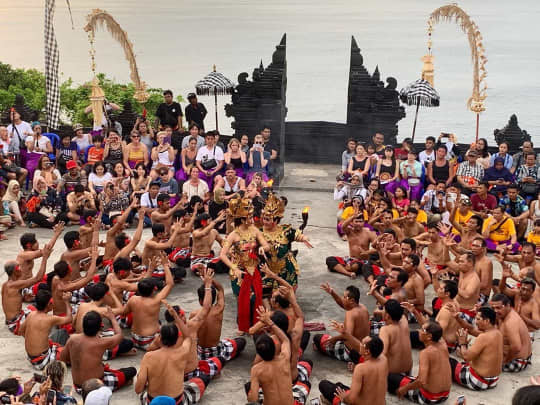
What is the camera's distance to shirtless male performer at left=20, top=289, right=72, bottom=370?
7582 millimetres

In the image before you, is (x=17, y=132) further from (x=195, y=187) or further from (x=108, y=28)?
(x=195, y=187)

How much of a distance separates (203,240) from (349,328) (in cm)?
333

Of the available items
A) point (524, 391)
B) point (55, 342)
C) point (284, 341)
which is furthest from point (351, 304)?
point (524, 391)

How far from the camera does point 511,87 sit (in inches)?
1702

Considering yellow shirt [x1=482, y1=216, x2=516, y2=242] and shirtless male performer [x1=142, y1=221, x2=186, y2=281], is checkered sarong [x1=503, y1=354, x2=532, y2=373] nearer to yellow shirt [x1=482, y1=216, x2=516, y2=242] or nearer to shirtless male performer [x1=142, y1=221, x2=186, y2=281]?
yellow shirt [x1=482, y1=216, x2=516, y2=242]

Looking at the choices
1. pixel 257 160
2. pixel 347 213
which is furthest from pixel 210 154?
pixel 347 213

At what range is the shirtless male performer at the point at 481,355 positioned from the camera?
287 inches

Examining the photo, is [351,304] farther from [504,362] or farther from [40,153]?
[40,153]

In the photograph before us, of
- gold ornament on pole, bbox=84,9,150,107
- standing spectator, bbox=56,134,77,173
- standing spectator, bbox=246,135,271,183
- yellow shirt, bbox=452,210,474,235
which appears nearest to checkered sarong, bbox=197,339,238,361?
yellow shirt, bbox=452,210,474,235

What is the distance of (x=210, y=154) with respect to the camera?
13547mm

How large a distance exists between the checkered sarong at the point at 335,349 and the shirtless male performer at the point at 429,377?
77 cm

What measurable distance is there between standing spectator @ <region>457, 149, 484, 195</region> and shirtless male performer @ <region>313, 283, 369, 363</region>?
5546 mm

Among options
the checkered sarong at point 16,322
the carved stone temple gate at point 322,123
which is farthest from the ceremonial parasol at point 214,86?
the checkered sarong at point 16,322

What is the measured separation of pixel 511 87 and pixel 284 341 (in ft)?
131
